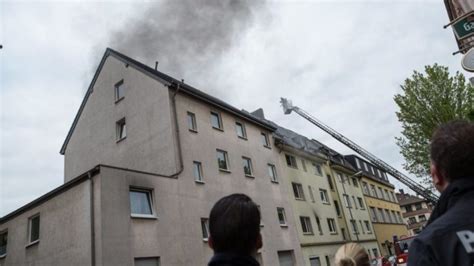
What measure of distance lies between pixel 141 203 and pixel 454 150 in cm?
1411

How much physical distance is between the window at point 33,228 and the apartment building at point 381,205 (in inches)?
1248

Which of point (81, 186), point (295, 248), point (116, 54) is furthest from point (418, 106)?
point (116, 54)

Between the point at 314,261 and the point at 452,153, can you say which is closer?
the point at 452,153

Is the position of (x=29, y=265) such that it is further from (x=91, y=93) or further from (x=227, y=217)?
(x=227, y=217)

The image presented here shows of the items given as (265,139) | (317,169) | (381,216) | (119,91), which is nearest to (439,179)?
(119,91)

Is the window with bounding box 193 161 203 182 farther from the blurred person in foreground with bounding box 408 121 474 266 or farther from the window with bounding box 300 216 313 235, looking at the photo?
the blurred person in foreground with bounding box 408 121 474 266

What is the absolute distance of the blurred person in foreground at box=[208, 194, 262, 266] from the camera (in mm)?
1928

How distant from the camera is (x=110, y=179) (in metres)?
13.8

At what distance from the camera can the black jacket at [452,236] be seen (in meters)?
1.61

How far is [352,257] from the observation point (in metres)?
3.42

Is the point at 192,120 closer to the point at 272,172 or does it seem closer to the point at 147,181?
the point at 147,181

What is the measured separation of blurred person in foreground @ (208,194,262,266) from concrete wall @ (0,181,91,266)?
40.0 ft

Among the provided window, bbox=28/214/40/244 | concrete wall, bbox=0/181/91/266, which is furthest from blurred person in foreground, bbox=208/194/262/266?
window, bbox=28/214/40/244

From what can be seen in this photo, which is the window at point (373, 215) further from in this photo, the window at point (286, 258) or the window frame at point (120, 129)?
the window frame at point (120, 129)
